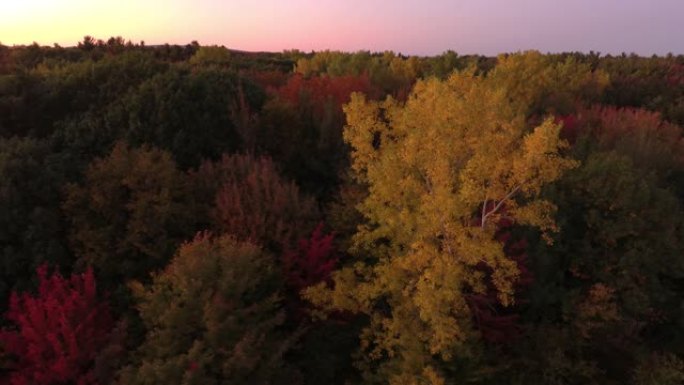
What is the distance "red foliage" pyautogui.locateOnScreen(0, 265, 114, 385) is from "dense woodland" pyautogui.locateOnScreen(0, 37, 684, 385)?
0.20 feet

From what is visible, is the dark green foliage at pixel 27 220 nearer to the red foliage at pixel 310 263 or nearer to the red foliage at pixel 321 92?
the red foliage at pixel 310 263

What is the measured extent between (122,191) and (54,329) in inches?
195

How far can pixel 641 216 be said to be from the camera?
15969mm

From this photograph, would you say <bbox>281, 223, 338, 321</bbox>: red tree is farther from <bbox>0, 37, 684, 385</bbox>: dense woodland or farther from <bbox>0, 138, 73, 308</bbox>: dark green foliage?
<bbox>0, 138, 73, 308</bbox>: dark green foliage

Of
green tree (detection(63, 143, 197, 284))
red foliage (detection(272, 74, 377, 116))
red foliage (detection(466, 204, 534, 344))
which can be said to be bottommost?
red foliage (detection(466, 204, 534, 344))

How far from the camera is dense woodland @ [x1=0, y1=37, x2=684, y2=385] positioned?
11469 mm

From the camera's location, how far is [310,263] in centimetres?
1370

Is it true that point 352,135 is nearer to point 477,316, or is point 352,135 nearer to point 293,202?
point 293,202

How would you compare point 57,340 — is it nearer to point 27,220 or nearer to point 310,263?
point 27,220

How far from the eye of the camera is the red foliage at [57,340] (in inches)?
439

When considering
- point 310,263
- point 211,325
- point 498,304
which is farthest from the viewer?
point 498,304

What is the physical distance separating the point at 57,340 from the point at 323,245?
22.0 ft

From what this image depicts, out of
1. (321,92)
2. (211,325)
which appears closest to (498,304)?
(211,325)

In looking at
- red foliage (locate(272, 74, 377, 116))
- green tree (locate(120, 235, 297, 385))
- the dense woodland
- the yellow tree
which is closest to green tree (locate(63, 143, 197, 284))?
the dense woodland
